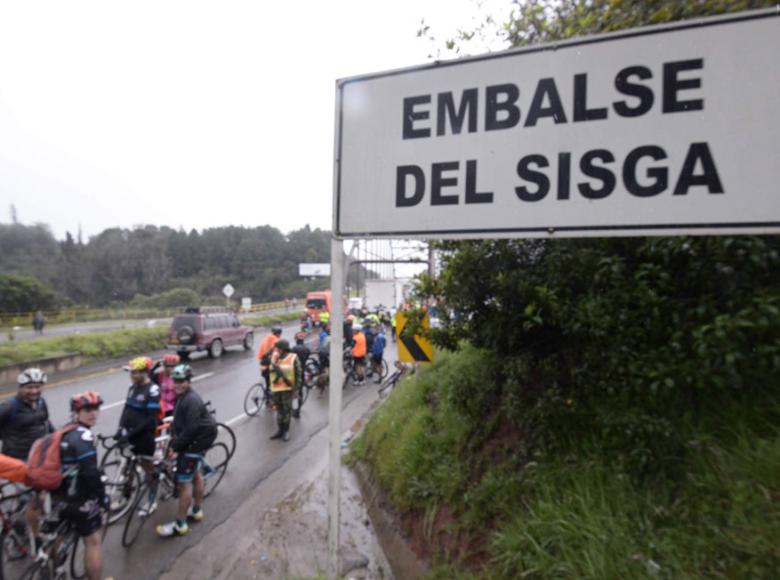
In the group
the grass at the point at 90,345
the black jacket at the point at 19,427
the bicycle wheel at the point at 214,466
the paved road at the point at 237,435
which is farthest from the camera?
the grass at the point at 90,345

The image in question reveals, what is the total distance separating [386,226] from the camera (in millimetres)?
1835

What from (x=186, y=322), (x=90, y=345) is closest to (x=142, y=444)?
(x=186, y=322)

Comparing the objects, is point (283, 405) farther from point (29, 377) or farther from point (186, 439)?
point (29, 377)

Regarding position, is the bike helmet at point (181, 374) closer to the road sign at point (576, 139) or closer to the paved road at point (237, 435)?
the paved road at point (237, 435)

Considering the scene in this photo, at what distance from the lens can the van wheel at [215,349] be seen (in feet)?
60.8

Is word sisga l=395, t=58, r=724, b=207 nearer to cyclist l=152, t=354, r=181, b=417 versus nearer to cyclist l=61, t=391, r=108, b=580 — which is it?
cyclist l=61, t=391, r=108, b=580

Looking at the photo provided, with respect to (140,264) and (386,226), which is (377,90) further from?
(140,264)

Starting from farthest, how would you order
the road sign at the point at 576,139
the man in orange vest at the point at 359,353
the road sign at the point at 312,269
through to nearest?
1. the road sign at the point at 312,269
2. the man in orange vest at the point at 359,353
3. the road sign at the point at 576,139

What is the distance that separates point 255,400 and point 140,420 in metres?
4.75

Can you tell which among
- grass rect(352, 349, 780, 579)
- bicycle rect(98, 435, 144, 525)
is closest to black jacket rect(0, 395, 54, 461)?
bicycle rect(98, 435, 144, 525)

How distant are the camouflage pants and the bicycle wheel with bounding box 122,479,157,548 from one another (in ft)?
9.66

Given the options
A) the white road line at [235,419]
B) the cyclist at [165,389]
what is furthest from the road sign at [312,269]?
the cyclist at [165,389]

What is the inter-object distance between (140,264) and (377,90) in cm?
6236

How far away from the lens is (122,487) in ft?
18.1
